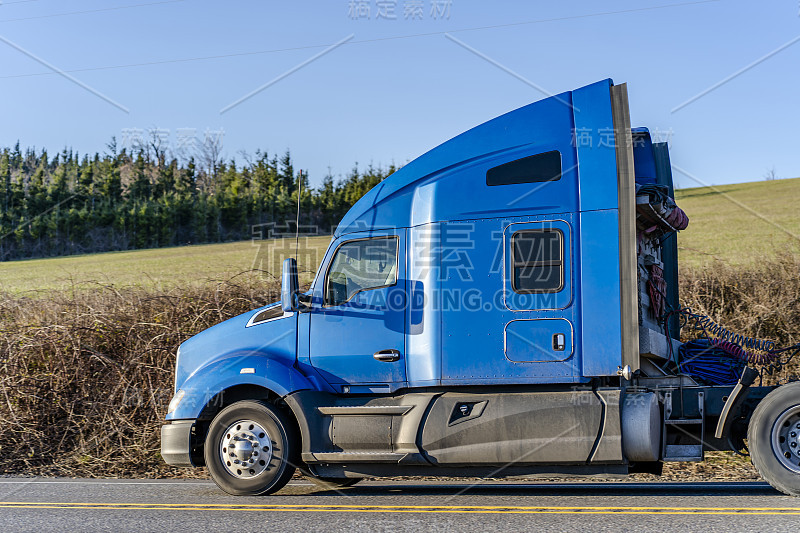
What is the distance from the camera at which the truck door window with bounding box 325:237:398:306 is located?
7617 millimetres

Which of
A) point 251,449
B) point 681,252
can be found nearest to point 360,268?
point 251,449

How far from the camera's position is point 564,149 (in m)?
7.16

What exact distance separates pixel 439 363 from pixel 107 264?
37309mm

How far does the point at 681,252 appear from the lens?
20.4m

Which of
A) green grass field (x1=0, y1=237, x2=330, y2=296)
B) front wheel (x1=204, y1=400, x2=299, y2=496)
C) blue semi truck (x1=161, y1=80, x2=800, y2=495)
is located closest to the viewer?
blue semi truck (x1=161, y1=80, x2=800, y2=495)

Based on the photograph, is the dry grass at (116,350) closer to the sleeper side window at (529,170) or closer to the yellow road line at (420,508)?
the yellow road line at (420,508)

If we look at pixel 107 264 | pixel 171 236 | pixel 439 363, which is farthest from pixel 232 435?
pixel 171 236

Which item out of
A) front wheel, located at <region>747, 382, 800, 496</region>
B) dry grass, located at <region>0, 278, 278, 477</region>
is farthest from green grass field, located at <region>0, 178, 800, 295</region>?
front wheel, located at <region>747, 382, 800, 496</region>

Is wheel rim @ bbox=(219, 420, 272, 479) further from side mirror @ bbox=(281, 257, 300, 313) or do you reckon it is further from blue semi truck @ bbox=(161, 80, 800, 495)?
side mirror @ bbox=(281, 257, 300, 313)

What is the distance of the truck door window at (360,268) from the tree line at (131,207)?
139ft

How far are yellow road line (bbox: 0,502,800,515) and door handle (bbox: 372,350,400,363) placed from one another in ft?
4.61

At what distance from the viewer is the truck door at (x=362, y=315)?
7.48 metres

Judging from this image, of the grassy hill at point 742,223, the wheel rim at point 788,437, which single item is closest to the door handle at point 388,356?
the wheel rim at point 788,437

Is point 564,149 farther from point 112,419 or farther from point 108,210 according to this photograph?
point 108,210
